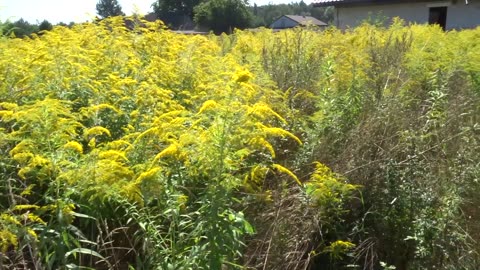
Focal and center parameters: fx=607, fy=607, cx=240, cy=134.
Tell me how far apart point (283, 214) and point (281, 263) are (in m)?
0.30

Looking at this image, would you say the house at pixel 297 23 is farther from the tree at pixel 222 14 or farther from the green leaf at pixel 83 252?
the green leaf at pixel 83 252

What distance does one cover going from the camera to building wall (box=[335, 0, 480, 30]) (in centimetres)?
2023

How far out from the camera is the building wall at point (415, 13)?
2023cm

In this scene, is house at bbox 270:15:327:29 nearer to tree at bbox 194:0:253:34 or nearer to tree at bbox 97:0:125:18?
tree at bbox 97:0:125:18

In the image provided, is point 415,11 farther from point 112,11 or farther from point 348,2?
point 112,11

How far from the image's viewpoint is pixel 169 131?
3.05 m

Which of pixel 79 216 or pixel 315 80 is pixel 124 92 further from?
pixel 315 80

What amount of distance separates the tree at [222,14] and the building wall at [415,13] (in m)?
17.5

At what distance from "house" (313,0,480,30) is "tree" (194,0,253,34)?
1746 cm

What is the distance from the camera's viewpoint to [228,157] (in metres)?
2.80

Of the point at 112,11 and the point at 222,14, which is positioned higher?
the point at 112,11

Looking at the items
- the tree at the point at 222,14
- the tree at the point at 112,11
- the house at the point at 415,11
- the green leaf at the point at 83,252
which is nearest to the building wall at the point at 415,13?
the house at the point at 415,11

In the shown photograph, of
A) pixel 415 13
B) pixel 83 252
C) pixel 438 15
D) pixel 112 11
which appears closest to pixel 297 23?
pixel 112 11

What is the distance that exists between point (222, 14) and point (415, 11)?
27.3 meters
